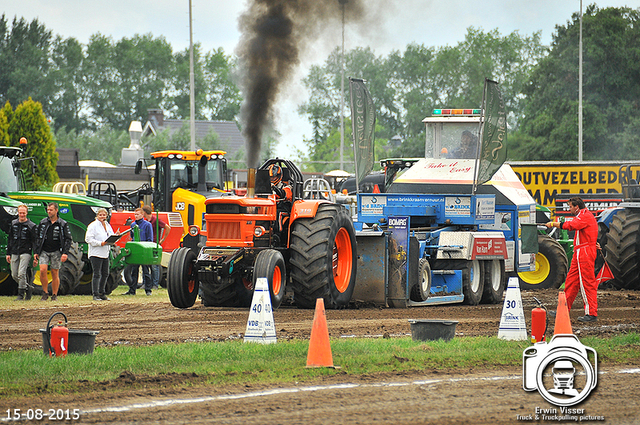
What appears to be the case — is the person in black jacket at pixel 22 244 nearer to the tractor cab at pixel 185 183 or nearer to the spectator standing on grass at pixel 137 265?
the spectator standing on grass at pixel 137 265

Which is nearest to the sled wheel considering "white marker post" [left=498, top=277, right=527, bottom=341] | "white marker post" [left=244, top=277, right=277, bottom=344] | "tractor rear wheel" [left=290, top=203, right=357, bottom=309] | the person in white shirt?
"tractor rear wheel" [left=290, top=203, right=357, bottom=309]

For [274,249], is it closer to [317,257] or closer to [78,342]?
[317,257]

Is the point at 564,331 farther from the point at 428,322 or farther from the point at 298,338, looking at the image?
the point at 298,338

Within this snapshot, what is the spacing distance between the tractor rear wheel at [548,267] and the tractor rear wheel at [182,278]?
8.12 m

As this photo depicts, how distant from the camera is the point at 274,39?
17.3 meters

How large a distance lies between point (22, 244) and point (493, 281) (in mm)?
8683

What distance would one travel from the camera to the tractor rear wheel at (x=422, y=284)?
1426 cm

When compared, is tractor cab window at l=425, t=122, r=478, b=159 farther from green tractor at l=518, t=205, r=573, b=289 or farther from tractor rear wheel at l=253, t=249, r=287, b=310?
tractor rear wheel at l=253, t=249, r=287, b=310

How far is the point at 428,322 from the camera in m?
9.63

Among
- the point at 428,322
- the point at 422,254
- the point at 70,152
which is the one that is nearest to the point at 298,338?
the point at 428,322

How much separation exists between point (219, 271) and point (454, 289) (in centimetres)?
484

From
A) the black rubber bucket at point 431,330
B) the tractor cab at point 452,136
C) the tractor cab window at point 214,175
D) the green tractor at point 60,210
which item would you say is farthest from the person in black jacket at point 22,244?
the black rubber bucket at point 431,330

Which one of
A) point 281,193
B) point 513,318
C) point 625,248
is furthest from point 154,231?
point 513,318

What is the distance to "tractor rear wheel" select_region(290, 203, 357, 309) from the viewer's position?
12.7m
